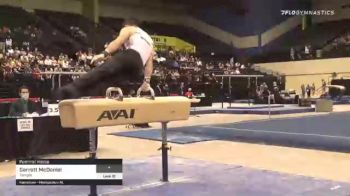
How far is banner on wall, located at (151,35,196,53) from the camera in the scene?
2686 centimetres

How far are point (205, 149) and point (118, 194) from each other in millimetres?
3301

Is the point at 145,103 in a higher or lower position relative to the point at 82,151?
higher

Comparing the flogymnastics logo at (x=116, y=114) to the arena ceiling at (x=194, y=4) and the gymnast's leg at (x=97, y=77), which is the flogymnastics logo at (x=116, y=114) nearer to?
the gymnast's leg at (x=97, y=77)

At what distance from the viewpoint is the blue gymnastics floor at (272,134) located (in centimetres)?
748

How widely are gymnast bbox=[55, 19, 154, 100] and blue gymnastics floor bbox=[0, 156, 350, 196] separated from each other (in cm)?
89

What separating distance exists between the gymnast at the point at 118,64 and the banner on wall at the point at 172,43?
71.4 ft

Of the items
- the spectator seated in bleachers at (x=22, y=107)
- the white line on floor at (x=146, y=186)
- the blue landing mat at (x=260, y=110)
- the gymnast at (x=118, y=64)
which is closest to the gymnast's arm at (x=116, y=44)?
the gymnast at (x=118, y=64)

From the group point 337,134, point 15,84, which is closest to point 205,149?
point 337,134

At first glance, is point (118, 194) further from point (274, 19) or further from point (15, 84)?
point (274, 19)

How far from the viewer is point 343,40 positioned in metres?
26.7

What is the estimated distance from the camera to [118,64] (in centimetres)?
404

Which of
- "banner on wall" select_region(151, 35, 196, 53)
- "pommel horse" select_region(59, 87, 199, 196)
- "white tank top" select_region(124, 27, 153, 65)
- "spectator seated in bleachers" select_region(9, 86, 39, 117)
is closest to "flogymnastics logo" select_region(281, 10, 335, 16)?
"banner on wall" select_region(151, 35, 196, 53)

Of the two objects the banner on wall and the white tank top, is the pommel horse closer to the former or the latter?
the white tank top

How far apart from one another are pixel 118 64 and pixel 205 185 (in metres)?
1.36
